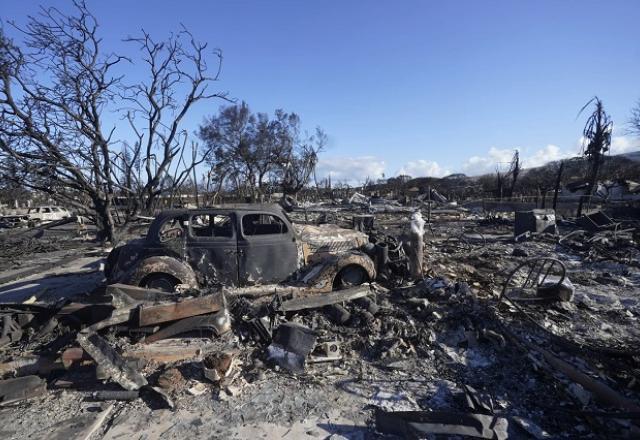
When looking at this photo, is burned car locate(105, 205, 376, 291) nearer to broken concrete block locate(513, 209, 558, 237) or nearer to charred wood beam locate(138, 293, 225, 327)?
charred wood beam locate(138, 293, 225, 327)

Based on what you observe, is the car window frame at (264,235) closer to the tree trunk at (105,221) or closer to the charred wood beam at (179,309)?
the charred wood beam at (179,309)

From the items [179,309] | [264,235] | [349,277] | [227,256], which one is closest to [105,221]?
[227,256]

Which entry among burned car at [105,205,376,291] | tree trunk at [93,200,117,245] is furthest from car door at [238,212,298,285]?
tree trunk at [93,200,117,245]

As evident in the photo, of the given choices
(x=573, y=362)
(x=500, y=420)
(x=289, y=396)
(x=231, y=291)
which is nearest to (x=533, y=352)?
(x=573, y=362)

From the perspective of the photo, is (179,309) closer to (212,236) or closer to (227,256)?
(227,256)

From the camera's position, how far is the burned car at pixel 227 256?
18.1 feet

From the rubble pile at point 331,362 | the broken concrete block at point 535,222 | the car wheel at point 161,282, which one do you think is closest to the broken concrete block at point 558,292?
the rubble pile at point 331,362

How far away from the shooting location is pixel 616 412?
10.1 ft

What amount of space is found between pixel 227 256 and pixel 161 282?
103cm

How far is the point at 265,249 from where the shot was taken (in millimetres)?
5867

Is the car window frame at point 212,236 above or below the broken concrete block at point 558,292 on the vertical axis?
above

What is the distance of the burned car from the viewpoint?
550cm

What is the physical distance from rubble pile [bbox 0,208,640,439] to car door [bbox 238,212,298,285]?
0.44 metres

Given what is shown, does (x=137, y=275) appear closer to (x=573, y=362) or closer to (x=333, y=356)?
(x=333, y=356)
